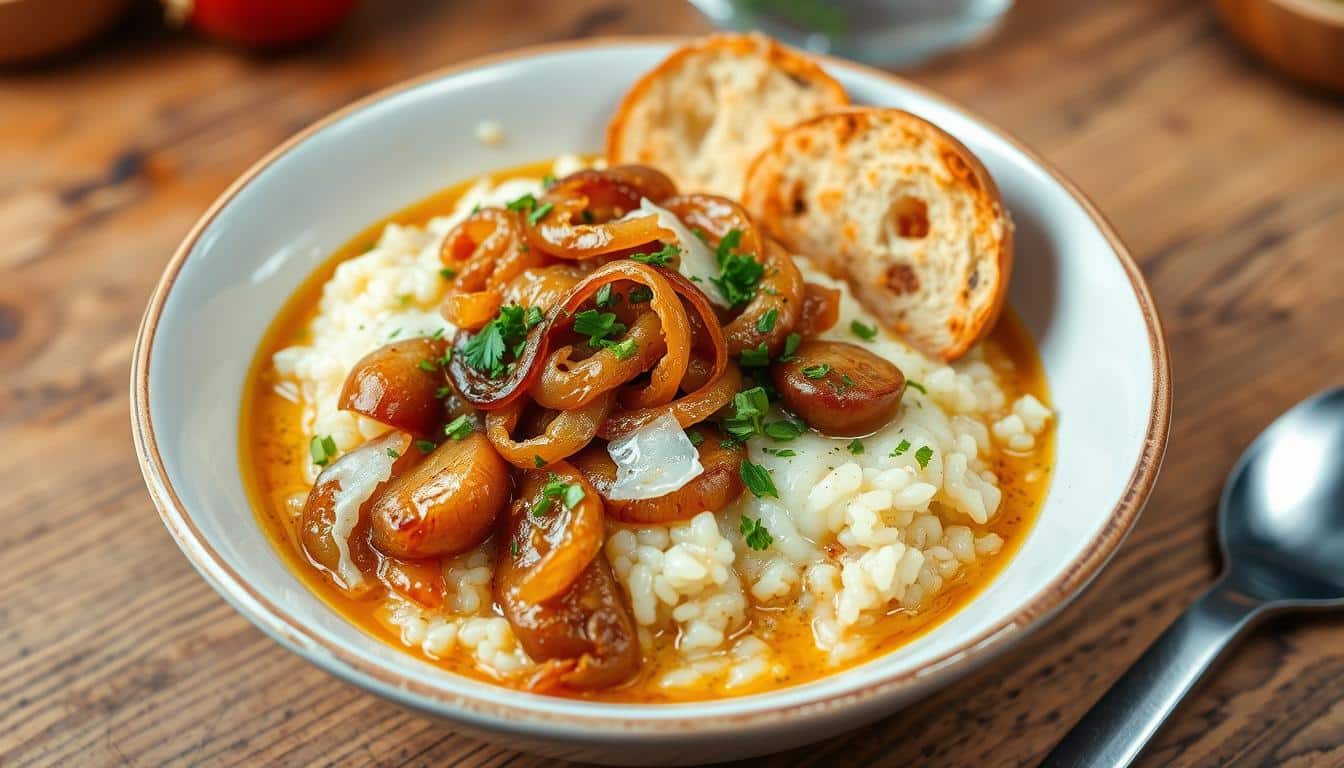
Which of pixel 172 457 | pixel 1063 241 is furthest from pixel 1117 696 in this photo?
pixel 172 457

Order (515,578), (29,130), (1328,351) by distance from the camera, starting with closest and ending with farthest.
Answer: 1. (515,578)
2. (1328,351)
3. (29,130)

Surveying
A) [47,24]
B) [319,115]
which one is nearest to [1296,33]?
[319,115]

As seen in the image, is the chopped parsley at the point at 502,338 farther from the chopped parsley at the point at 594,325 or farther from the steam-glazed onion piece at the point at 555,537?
the steam-glazed onion piece at the point at 555,537

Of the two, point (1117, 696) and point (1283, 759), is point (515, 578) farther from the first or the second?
point (1283, 759)

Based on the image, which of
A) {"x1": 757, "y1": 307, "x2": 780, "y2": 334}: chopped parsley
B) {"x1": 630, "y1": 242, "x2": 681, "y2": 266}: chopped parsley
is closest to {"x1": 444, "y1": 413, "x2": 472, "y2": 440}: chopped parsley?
Answer: {"x1": 630, "y1": 242, "x2": 681, "y2": 266}: chopped parsley

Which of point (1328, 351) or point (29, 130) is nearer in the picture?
point (1328, 351)

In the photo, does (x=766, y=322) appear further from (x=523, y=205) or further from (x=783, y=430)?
(x=523, y=205)

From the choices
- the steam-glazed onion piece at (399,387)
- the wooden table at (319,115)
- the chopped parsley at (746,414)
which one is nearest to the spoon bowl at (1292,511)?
the wooden table at (319,115)
